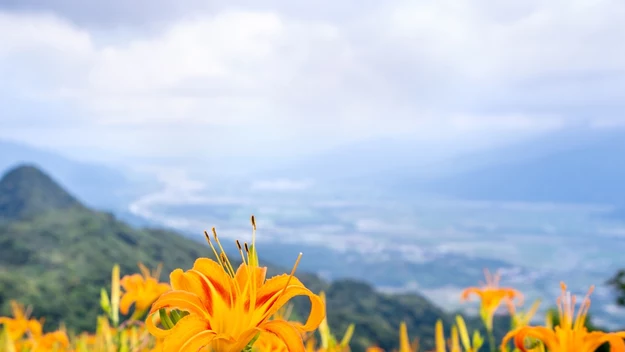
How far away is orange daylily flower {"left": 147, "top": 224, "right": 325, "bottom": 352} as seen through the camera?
86cm

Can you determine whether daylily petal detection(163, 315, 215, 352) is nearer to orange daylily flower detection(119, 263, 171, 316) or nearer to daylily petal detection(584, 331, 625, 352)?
daylily petal detection(584, 331, 625, 352)

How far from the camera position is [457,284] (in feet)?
374

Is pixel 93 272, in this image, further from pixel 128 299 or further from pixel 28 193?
pixel 28 193

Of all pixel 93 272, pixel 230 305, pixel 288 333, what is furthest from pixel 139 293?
pixel 93 272

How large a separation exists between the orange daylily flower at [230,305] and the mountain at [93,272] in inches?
475

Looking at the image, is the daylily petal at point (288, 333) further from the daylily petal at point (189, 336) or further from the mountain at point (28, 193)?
the mountain at point (28, 193)

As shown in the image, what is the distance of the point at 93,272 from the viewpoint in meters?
18.7

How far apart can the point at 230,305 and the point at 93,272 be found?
64.4ft

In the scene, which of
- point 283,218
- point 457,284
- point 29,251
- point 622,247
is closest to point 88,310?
point 29,251

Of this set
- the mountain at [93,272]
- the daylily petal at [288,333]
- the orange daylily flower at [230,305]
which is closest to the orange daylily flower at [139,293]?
the orange daylily flower at [230,305]

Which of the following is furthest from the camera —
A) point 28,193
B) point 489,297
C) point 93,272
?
point 28,193

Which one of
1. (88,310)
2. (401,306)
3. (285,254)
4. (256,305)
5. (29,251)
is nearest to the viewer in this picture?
(256,305)

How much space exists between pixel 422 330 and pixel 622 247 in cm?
17785

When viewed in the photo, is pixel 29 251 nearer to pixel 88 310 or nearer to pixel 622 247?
pixel 88 310
